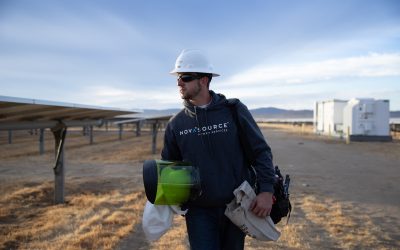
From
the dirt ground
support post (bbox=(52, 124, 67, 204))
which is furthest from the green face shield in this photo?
support post (bbox=(52, 124, 67, 204))

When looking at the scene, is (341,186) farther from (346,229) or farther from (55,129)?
(55,129)

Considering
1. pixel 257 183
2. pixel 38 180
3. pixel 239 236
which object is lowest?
pixel 38 180

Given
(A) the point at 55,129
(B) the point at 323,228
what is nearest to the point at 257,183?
(B) the point at 323,228

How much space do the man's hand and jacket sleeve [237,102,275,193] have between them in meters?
0.07

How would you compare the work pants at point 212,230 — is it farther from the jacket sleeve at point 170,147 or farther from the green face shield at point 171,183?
the jacket sleeve at point 170,147

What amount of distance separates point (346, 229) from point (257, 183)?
3889mm

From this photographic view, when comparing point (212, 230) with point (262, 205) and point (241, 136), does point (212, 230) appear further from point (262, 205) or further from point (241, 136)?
point (241, 136)

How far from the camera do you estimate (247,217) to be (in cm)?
276

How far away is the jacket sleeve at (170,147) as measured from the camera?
311 centimetres

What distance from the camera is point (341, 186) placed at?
405 inches

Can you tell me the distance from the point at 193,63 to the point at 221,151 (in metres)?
0.69

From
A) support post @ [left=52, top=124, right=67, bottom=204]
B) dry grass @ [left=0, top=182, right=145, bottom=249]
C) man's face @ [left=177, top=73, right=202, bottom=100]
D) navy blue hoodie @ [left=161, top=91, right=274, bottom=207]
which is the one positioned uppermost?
man's face @ [left=177, top=73, right=202, bottom=100]

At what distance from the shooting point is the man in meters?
2.85

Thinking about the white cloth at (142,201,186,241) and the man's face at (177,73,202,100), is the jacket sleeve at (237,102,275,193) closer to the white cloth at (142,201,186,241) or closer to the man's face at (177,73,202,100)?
the man's face at (177,73,202,100)
